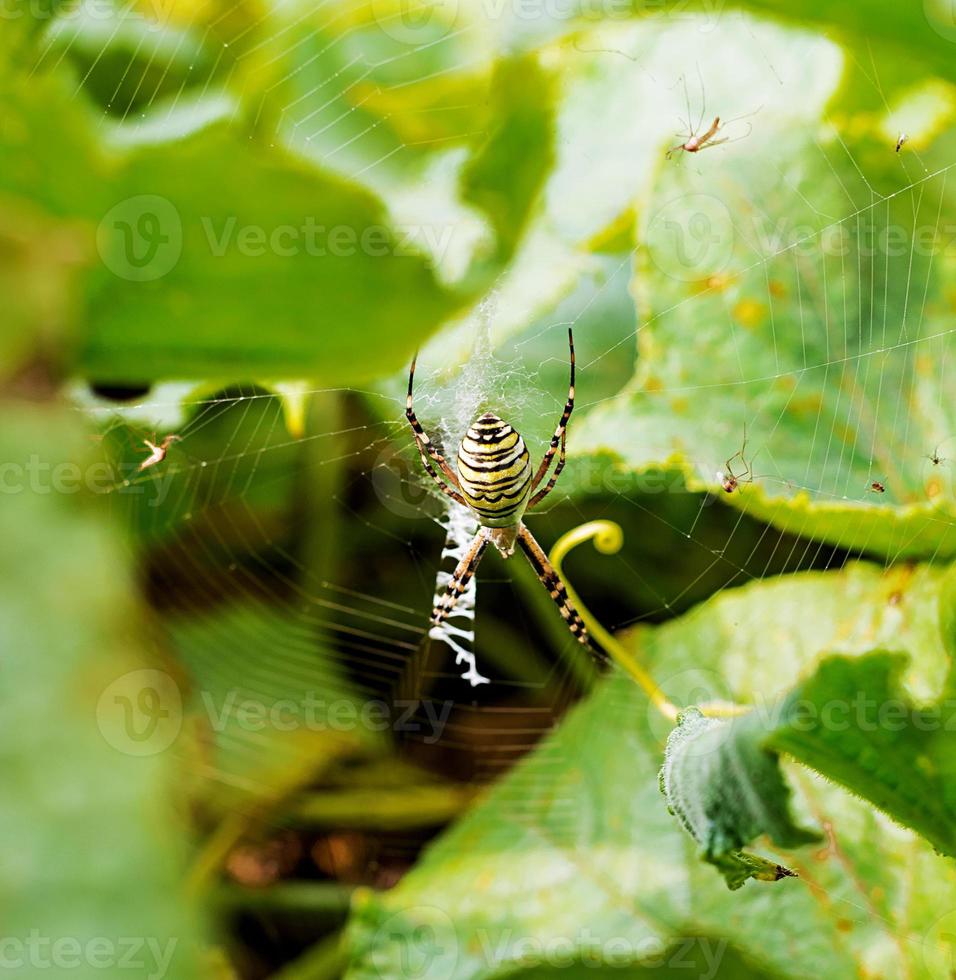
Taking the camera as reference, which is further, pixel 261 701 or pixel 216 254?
pixel 261 701

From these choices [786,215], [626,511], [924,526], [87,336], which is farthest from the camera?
[626,511]

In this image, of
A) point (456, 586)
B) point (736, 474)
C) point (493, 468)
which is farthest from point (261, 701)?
point (736, 474)

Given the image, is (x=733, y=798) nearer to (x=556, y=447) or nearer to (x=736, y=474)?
(x=736, y=474)

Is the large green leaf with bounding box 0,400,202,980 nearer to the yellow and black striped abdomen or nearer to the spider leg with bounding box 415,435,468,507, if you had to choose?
the spider leg with bounding box 415,435,468,507

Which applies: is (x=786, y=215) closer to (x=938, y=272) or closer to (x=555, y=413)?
(x=938, y=272)

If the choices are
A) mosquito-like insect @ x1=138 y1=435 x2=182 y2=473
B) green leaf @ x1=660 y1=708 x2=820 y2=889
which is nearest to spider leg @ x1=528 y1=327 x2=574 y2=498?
mosquito-like insect @ x1=138 y1=435 x2=182 y2=473

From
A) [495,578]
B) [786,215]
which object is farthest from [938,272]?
[495,578]
